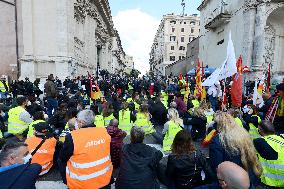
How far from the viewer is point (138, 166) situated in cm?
365

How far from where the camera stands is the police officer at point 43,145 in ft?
15.8

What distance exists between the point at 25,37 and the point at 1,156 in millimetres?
21733

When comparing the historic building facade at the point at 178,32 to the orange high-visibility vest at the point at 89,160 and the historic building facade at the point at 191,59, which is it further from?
the orange high-visibility vest at the point at 89,160

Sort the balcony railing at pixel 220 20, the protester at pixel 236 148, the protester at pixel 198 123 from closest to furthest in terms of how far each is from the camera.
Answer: the protester at pixel 236 148
the protester at pixel 198 123
the balcony railing at pixel 220 20

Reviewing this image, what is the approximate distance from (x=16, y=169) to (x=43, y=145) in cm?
255

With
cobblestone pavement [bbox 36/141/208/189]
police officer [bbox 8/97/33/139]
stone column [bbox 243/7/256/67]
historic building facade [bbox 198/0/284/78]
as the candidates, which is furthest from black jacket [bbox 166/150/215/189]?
stone column [bbox 243/7/256/67]

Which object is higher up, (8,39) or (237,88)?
(8,39)

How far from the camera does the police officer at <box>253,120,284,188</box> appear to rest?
13.1ft

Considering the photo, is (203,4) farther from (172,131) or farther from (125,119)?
(172,131)

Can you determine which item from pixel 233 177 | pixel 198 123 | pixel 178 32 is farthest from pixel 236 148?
pixel 178 32

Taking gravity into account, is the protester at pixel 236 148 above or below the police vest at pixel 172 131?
above

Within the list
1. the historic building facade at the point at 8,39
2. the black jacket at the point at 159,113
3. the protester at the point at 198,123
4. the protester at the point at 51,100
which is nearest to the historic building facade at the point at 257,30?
the black jacket at the point at 159,113

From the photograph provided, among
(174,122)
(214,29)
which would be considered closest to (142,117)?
(174,122)

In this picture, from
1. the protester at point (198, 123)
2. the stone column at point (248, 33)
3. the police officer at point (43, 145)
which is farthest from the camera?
the stone column at point (248, 33)
